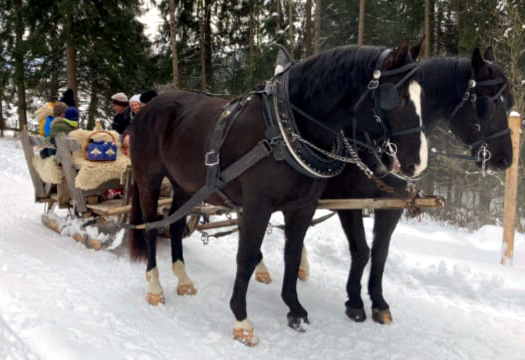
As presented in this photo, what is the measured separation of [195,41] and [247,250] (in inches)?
519

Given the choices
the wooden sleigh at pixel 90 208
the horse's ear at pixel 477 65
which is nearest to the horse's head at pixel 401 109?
the horse's ear at pixel 477 65

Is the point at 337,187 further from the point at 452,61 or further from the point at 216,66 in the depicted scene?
the point at 216,66

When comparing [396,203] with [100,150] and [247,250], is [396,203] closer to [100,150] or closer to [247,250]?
[247,250]

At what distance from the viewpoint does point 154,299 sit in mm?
3355

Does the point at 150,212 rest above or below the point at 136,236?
above

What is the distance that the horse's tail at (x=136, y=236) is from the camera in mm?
3910

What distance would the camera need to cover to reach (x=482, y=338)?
9.82 ft

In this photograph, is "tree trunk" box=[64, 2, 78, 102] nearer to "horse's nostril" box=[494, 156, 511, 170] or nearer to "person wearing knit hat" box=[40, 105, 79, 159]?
"person wearing knit hat" box=[40, 105, 79, 159]

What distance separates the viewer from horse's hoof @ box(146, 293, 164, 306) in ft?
11.0

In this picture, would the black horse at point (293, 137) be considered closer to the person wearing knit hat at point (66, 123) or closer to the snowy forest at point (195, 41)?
the person wearing knit hat at point (66, 123)

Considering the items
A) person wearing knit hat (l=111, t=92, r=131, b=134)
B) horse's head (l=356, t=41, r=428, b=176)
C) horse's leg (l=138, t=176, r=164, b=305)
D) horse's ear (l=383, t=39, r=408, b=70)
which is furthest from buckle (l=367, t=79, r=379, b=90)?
person wearing knit hat (l=111, t=92, r=131, b=134)

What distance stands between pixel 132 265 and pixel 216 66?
11.8 m

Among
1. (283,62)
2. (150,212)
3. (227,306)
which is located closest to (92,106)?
(150,212)

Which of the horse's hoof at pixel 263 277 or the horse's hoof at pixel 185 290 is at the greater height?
the horse's hoof at pixel 185 290
